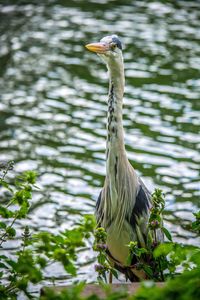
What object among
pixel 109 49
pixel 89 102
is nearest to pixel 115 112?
pixel 109 49

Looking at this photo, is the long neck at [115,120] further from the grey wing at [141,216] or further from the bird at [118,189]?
the grey wing at [141,216]

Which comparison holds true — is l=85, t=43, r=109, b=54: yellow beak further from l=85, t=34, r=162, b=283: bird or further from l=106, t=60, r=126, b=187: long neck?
l=106, t=60, r=126, b=187: long neck

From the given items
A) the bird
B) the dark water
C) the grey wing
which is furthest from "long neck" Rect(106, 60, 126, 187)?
the dark water

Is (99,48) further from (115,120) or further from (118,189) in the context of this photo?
(118,189)

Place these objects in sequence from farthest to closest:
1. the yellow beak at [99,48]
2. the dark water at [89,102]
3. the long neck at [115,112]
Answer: the dark water at [89,102]
the yellow beak at [99,48]
the long neck at [115,112]

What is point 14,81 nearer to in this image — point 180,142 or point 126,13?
point 180,142

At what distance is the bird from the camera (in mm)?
4879

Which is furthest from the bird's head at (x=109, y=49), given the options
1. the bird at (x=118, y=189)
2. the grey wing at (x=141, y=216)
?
the grey wing at (x=141, y=216)

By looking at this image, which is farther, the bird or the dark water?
the dark water

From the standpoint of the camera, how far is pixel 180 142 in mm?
8672

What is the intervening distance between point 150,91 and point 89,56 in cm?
188

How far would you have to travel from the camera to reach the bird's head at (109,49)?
495 centimetres

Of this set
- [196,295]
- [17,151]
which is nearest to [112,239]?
[196,295]

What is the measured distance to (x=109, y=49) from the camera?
4.98m
